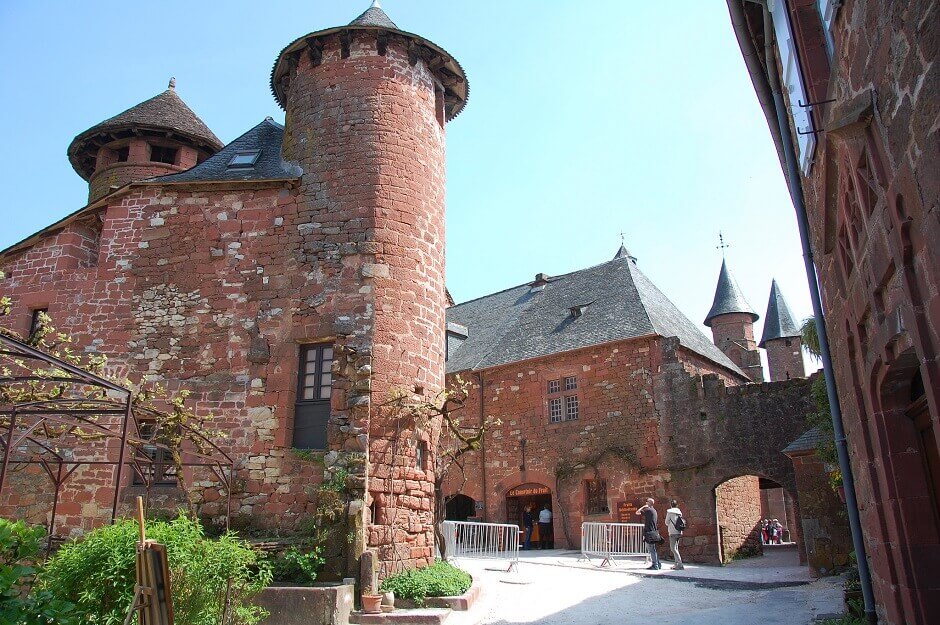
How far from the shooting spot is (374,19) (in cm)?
1392

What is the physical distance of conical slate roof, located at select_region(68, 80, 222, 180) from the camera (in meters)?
18.4

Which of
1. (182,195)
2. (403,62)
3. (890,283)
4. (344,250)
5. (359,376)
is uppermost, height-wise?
(403,62)

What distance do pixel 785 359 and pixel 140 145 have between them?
26.7 metres

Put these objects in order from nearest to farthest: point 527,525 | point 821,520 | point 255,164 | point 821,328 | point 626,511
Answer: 1. point 821,328
2. point 821,520
3. point 255,164
4. point 626,511
5. point 527,525

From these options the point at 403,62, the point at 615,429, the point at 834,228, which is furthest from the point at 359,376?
the point at 615,429

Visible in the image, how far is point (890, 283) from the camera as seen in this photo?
4.64 m

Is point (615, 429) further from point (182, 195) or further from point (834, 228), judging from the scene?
point (834, 228)

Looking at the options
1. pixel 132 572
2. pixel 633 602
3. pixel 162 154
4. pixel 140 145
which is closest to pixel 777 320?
pixel 633 602

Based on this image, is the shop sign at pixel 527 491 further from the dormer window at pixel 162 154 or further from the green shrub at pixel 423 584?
the dormer window at pixel 162 154

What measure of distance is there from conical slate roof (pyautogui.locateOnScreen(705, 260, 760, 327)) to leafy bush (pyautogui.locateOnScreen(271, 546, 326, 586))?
26012 mm

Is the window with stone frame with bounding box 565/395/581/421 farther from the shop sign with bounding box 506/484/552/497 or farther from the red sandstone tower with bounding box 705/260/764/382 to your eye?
the red sandstone tower with bounding box 705/260/764/382

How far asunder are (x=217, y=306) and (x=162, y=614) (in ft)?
27.2

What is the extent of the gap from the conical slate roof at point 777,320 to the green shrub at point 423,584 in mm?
25975

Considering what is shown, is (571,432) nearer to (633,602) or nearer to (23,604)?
(633,602)
